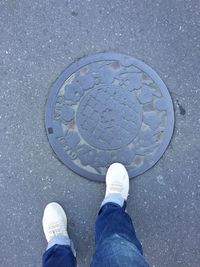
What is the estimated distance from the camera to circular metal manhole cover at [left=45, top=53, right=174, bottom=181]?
2.29m

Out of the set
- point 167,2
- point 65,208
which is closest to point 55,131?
point 65,208

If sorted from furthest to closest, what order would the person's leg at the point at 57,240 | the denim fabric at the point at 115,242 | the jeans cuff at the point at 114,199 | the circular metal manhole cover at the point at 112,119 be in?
the circular metal manhole cover at the point at 112,119 < the jeans cuff at the point at 114,199 < the person's leg at the point at 57,240 < the denim fabric at the point at 115,242

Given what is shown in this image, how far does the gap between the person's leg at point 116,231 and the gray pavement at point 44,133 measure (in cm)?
12

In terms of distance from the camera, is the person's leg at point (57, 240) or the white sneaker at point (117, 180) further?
the white sneaker at point (117, 180)

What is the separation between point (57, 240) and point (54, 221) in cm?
11

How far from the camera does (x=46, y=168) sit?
2.31 m

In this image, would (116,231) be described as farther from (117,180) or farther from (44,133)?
(44,133)

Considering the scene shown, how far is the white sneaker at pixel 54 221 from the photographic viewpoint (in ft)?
7.33

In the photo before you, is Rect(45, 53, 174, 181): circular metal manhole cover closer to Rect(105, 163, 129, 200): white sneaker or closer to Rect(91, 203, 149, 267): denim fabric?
Rect(105, 163, 129, 200): white sneaker

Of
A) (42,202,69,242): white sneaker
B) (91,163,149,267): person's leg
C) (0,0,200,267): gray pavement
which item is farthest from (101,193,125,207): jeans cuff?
(42,202,69,242): white sneaker

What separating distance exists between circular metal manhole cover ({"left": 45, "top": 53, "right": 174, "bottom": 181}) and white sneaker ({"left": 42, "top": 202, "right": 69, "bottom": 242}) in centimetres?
25

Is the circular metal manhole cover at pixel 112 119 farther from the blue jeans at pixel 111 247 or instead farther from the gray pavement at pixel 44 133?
the blue jeans at pixel 111 247

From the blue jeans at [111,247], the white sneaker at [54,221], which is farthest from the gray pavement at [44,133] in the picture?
the blue jeans at [111,247]

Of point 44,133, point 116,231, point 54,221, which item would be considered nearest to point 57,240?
point 54,221
